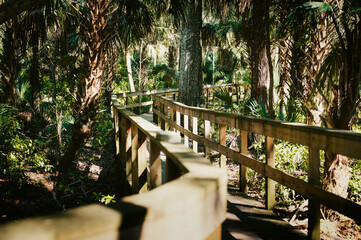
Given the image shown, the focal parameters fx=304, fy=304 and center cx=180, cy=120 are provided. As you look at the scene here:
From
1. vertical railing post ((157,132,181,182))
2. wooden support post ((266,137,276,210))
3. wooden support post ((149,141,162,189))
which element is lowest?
wooden support post ((266,137,276,210))

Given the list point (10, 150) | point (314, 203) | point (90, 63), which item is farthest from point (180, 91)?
point (314, 203)

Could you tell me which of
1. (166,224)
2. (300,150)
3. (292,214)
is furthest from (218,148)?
(166,224)

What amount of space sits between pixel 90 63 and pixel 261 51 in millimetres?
4240

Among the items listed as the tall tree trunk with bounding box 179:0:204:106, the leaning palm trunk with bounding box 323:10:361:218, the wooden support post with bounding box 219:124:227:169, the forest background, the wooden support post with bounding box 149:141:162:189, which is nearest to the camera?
the wooden support post with bounding box 149:141:162:189

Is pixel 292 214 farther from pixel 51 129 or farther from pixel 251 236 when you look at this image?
pixel 51 129

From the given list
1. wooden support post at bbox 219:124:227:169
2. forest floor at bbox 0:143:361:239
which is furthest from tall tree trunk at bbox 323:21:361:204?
wooden support post at bbox 219:124:227:169

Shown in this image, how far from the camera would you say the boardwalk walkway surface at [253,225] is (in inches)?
115

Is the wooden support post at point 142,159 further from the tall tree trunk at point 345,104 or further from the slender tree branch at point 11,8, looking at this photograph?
the slender tree branch at point 11,8

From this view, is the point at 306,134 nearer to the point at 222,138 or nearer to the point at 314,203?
the point at 314,203

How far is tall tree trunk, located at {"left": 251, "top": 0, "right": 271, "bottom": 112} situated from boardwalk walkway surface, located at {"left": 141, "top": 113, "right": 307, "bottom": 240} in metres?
4.40

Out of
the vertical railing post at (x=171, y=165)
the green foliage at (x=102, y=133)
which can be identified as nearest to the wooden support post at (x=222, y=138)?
the vertical railing post at (x=171, y=165)

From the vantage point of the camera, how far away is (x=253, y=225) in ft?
10.5

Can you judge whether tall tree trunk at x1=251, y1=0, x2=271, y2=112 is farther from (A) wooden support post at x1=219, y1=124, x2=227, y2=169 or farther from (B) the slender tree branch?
(B) the slender tree branch

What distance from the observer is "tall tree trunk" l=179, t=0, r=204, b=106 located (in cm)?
996
